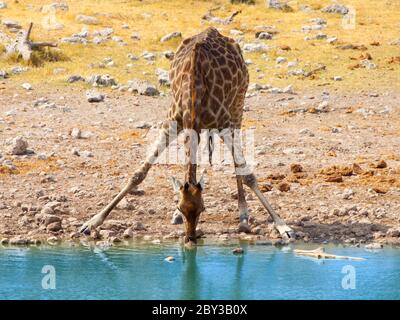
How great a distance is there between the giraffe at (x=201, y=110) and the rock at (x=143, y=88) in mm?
7180

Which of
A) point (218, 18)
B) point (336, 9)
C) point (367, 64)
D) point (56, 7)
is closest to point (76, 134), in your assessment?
point (367, 64)

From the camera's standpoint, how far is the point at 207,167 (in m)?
11.8

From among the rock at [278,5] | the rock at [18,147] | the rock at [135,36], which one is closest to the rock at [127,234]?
the rock at [18,147]

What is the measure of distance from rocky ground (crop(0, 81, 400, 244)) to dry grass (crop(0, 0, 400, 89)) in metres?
1.63

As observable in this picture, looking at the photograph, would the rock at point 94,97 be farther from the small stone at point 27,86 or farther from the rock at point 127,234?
the rock at point 127,234

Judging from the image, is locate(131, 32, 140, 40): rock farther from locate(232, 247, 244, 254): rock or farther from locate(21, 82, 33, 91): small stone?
locate(232, 247, 244, 254): rock

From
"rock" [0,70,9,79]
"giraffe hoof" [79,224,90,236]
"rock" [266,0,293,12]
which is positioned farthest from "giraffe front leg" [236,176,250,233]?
"rock" [266,0,293,12]

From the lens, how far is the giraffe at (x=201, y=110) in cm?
797

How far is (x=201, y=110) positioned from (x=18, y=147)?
15.1 ft

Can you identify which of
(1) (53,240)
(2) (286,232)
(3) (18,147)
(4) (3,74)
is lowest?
(4) (3,74)

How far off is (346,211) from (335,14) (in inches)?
683

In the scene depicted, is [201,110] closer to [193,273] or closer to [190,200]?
[190,200]

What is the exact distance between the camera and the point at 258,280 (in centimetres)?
743
